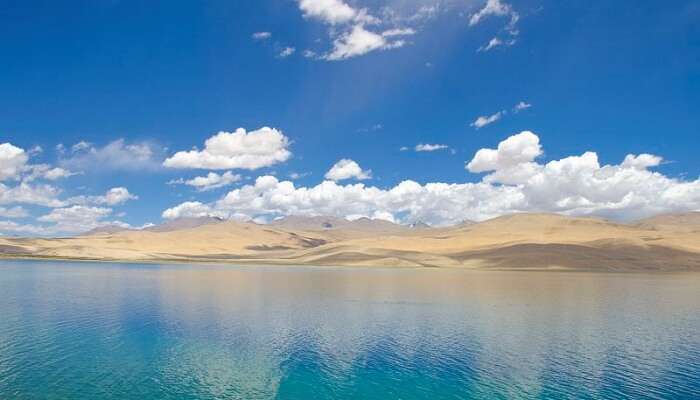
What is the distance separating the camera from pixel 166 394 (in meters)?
35.8

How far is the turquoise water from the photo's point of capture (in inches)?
1506

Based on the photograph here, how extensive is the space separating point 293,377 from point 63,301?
56.0 m

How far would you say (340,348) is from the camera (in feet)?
168

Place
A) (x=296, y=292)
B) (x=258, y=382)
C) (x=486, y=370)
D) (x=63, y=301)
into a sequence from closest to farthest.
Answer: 1. (x=258, y=382)
2. (x=486, y=370)
3. (x=63, y=301)
4. (x=296, y=292)

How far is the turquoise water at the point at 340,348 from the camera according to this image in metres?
38.2

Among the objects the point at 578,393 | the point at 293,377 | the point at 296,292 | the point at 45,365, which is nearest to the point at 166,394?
the point at 293,377

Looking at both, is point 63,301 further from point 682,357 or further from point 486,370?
point 682,357

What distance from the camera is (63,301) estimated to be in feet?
264

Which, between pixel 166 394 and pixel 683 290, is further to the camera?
pixel 683 290

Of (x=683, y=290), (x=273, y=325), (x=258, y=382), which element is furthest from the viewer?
(x=683, y=290)

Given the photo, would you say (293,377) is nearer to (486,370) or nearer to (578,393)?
(486,370)

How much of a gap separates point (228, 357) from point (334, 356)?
9.48 m

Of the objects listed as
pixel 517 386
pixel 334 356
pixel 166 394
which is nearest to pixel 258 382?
pixel 166 394

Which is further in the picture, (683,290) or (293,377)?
(683,290)
